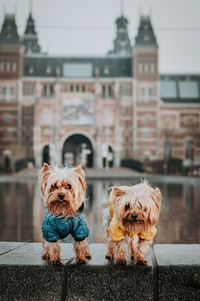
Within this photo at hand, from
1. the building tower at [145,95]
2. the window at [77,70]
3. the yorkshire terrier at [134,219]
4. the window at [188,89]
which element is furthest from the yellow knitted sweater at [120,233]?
the window at [188,89]

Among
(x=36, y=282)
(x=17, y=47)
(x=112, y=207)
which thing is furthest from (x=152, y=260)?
(x=17, y=47)

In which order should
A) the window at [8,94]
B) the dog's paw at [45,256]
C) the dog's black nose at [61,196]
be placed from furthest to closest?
the window at [8,94] < the dog's paw at [45,256] < the dog's black nose at [61,196]

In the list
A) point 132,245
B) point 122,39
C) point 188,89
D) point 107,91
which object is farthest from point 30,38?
point 132,245

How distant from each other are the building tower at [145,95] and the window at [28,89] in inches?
449

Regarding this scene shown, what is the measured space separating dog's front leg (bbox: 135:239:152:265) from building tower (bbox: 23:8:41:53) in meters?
60.4

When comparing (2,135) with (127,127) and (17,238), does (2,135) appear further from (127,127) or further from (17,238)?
(17,238)

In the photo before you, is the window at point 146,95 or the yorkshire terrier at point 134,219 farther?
the window at point 146,95

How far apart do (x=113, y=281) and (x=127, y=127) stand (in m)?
38.3

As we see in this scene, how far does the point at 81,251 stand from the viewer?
2.72m

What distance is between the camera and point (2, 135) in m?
40.2

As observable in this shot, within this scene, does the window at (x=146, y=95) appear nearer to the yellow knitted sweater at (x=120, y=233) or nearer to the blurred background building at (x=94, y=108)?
the blurred background building at (x=94, y=108)

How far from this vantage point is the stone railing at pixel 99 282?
8.48 feet

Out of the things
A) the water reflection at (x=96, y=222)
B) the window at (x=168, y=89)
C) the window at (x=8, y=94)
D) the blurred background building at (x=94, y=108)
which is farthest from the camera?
the window at (x=168, y=89)

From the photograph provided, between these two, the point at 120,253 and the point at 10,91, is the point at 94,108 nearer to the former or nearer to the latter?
the point at 10,91
